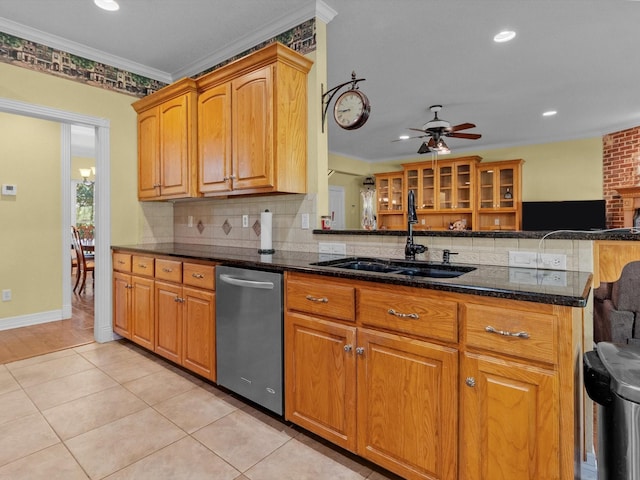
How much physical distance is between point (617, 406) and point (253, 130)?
7.74 ft

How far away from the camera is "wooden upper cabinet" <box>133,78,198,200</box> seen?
3.00 m

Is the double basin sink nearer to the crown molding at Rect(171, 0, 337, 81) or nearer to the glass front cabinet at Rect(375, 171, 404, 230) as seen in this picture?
the crown molding at Rect(171, 0, 337, 81)

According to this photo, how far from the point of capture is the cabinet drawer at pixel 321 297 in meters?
1.64

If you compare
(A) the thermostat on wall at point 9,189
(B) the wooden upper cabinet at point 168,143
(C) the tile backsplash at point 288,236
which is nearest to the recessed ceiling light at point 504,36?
(C) the tile backsplash at point 288,236

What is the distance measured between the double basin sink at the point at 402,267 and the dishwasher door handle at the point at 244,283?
11.8 inches

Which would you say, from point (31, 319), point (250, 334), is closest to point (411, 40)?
point (250, 334)

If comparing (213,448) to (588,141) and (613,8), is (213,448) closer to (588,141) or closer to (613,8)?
(613,8)

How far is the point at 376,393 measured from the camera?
155 centimetres

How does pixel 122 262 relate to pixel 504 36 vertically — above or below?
below

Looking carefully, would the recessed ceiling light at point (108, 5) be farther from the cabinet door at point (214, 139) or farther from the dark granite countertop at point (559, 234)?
the dark granite countertop at point (559, 234)

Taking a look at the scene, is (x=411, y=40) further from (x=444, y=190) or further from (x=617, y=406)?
(x=444, y=190)

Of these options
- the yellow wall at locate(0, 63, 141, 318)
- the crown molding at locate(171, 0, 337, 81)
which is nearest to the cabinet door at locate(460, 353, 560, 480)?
the crown molding at locate(171, 0, 337, 81)

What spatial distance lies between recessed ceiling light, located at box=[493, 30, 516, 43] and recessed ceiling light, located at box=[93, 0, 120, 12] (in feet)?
9.63

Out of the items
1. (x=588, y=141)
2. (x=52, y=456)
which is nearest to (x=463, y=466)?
(x=52, y=456)
